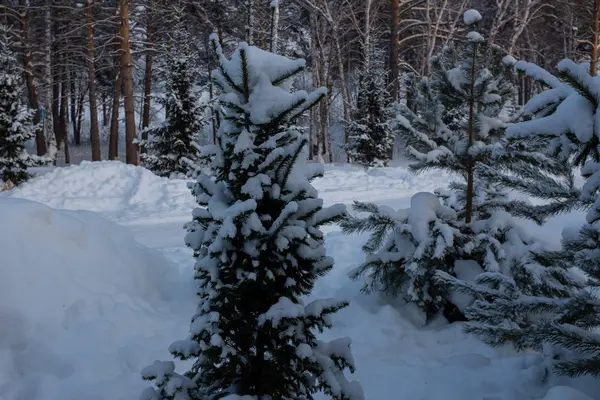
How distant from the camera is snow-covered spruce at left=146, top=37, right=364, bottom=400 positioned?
7.69ft

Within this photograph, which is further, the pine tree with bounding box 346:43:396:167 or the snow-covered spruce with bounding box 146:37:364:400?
the pine tree with bounding box 346:43:396:167

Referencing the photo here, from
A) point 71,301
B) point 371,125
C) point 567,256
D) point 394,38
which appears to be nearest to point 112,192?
point 71,301

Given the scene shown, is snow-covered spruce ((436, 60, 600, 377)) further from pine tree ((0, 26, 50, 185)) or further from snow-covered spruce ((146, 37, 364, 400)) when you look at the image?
pine tree ((0, 26, 50, 185))

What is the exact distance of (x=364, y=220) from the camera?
177 inches

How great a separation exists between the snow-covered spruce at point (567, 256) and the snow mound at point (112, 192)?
7984mm

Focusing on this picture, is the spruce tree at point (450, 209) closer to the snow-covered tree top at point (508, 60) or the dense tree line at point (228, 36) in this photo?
the snow-covered tree top at point (508, 60)

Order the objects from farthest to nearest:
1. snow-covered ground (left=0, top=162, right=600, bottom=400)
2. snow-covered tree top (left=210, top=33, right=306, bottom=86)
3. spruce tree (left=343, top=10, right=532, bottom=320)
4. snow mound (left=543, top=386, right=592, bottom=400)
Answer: spruce tree (left=343, top=10, right=532, bottom=320), snow-covered ground (left=0, top=162, right=600, bottom=400), snow mound (left=543, top=386, right=592, bottom=400), snow-covered tree top (left=210, top=33, right=306, bottom=86)

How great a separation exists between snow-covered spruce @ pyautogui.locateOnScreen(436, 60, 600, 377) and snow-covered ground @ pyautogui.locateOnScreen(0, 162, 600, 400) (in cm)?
49

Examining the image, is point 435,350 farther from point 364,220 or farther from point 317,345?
point 317,345

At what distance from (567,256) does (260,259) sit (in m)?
2.05

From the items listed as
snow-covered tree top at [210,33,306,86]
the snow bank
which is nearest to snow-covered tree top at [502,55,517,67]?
snow-covered tree top at [210,33,306,86]

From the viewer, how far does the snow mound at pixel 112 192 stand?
35.0ft

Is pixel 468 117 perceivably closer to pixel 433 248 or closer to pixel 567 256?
pixel 433 248

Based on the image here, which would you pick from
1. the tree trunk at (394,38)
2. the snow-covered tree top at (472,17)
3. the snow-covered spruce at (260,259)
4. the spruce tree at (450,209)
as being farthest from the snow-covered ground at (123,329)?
the tree trunk at (394,38)
